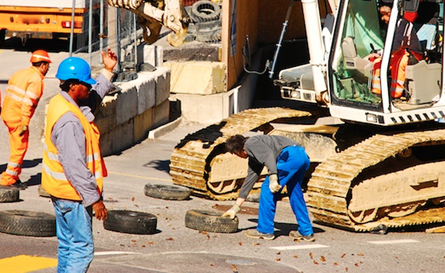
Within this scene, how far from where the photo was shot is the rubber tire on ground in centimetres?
1076

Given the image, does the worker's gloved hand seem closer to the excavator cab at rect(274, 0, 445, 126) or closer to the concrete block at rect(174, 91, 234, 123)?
the excavator cab at rect(274, 0, 445, 126)

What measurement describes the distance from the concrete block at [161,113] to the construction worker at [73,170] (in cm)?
1175

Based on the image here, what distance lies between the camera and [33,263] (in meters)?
8.16

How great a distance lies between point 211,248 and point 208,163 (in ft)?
10.5

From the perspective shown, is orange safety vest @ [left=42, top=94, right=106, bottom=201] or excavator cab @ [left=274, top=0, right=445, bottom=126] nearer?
orange safety vest @ [left=42, top=94, right=106, bottom=201]

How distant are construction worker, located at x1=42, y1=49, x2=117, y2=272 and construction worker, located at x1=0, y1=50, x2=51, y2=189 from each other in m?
4.82

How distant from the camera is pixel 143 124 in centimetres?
1778

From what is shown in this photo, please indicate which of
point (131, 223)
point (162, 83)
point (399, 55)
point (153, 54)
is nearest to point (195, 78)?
point (153, 54)

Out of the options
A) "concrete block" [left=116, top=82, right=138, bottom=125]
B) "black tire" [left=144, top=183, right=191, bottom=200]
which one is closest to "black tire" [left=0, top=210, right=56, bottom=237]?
"black tire" [left=144, top=183, right=191, bottom=200]

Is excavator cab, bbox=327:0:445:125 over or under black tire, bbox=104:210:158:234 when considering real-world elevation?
over

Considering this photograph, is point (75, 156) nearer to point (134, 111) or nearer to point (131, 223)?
point (131, 223)

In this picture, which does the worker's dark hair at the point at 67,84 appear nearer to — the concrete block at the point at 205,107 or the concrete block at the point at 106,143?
the concrete block at the point at 106,143

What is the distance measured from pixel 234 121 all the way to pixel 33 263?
5.63 m

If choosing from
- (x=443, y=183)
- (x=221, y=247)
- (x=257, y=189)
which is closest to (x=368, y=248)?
(x=221, y=247)
